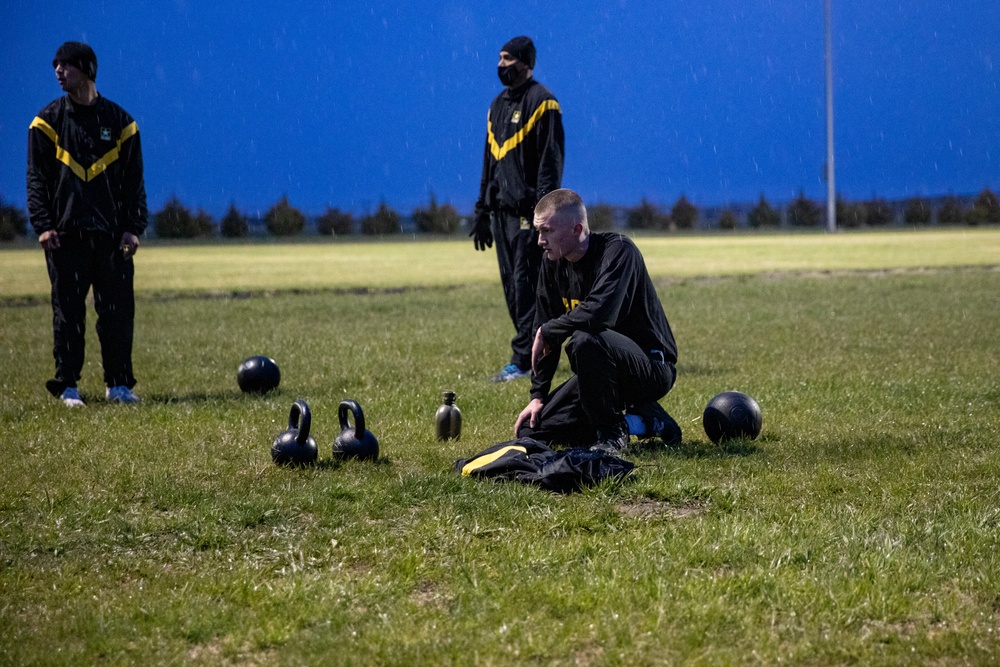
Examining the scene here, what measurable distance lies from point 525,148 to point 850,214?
50.7m

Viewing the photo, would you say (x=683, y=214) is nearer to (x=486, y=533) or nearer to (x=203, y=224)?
(x=203, y=224)

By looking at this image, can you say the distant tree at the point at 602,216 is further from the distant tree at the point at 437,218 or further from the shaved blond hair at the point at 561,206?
the shaved blond hair at the point at 561,206

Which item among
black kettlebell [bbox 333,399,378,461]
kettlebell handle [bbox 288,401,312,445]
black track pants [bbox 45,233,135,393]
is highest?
black track pants [bbox 45,233,135,393]

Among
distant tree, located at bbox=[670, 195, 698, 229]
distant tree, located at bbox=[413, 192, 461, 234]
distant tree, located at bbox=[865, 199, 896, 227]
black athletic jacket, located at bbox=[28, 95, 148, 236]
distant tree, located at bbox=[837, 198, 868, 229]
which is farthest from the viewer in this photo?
distant tree, located at bbox=[865, 199, 896, 227]

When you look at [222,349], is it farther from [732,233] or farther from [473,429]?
[732,233]

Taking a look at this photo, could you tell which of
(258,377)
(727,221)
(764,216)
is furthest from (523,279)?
(764,216)

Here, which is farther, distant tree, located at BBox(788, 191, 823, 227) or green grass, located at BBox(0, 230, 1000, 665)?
distant tree, located at BBox(788, 191, 823, 227)

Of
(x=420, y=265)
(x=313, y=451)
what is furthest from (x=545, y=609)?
(x=420, y=265)

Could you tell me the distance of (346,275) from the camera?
27.0m

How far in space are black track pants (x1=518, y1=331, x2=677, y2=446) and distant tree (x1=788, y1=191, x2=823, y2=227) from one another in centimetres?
5346

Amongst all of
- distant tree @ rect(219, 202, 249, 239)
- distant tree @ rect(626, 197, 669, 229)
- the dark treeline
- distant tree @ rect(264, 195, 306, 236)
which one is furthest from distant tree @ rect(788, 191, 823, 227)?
distant tree @ rect(219, 202, 249, 239)

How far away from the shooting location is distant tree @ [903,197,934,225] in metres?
57.2

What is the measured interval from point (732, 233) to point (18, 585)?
166 feet

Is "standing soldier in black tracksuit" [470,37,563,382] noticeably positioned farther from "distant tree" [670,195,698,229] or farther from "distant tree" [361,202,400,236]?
"distant tree" [670,195,698,229]
